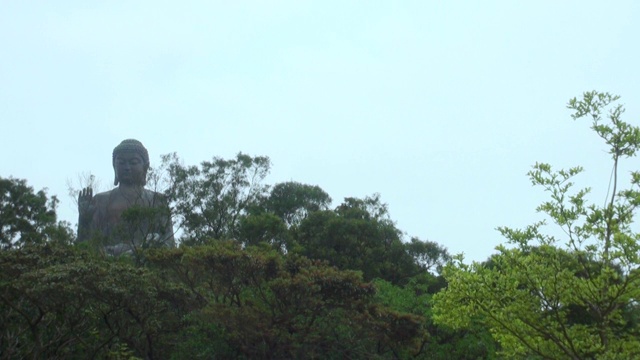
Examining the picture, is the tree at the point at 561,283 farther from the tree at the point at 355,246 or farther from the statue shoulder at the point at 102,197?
the statue shoulder at the point at 102,197

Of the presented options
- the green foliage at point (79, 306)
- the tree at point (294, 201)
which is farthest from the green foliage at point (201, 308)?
the tree at point (294, 201)

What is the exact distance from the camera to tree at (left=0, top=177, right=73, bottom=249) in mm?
28156

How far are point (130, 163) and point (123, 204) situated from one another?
6.33ft

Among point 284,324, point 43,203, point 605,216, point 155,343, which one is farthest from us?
point 43,203

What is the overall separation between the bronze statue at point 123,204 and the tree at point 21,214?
1.67 metres

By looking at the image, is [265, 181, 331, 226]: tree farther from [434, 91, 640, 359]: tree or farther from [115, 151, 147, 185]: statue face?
[434, 91, 640, 359]: tree

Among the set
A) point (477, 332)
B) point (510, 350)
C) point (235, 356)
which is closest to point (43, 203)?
point (235, 356)

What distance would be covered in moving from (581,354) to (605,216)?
1593 mm

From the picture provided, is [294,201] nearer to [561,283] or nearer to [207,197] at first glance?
[207,197]

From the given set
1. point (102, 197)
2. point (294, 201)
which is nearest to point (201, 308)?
point (294, 201)

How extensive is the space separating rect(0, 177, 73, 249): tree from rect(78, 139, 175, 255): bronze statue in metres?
1.67

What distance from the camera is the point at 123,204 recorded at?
121ft

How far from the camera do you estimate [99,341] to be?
21.3 meters

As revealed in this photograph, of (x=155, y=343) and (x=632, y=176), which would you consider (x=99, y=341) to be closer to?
(x=155, y=343)
